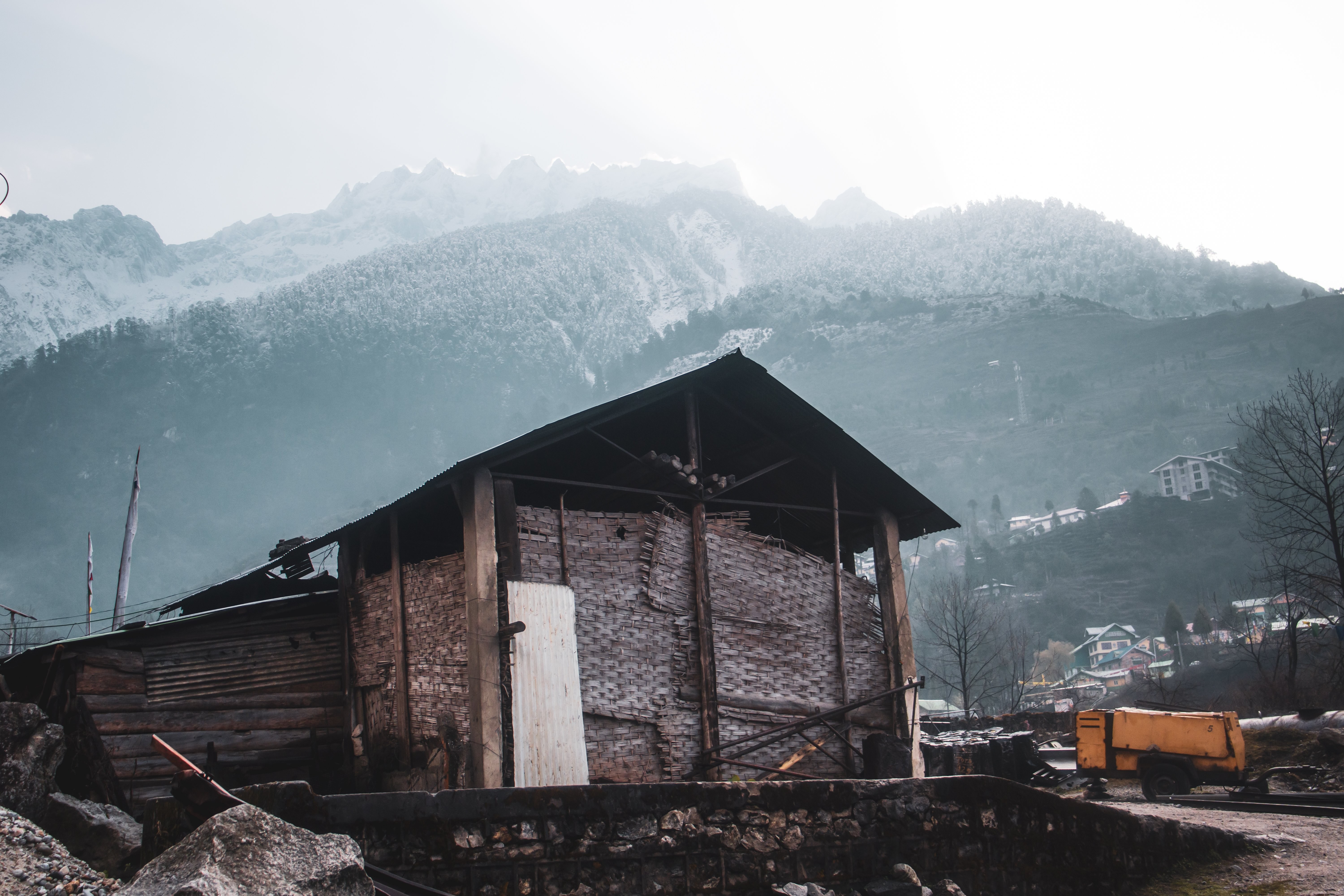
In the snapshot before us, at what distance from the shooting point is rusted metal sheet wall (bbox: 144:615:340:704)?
534 inches

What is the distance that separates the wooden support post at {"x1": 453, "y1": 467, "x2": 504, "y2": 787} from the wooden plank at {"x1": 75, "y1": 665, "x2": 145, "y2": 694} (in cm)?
527

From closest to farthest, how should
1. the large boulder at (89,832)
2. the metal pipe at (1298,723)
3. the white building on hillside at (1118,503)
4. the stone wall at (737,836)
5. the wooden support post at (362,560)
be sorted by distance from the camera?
the stone wall at (737,836), the large boulder at (89,832), the wooden support post at (362,560), the metal pipe at (1298,723), the white building on hillside at (1118,503)

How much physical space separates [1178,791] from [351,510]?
14217cm

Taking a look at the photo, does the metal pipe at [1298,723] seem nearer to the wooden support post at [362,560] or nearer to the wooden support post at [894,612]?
the wooden support post at [894,612]

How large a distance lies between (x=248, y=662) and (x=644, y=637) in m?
6.47

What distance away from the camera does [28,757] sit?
846 cm

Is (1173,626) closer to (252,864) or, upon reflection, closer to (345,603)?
(345,603)

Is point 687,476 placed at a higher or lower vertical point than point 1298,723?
higher

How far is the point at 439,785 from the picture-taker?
12.0m

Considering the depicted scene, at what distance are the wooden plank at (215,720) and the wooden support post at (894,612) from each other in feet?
29.6

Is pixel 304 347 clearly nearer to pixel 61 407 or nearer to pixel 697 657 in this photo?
pixel 61 407

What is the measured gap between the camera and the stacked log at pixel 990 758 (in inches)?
696

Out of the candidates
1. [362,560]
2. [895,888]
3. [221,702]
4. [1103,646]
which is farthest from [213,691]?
[1103,646]

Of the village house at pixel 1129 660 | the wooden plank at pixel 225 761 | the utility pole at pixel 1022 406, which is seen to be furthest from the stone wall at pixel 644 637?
the utility pole at pixel 1022 406
